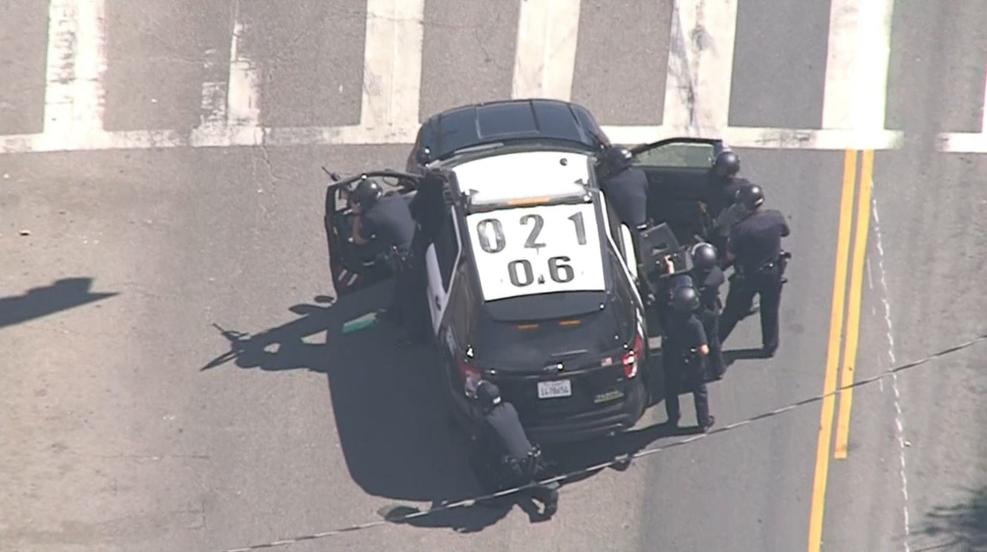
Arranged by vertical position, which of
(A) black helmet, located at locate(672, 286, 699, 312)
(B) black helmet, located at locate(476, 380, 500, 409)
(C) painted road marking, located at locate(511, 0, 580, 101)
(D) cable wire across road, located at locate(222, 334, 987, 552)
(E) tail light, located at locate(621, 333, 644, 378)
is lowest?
(D) cable wire across road, located at locate(222, 334, 987, 552)

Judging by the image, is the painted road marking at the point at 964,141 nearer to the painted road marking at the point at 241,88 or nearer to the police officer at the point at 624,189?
the police officer at the point at 624,189

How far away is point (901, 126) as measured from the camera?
1809cm

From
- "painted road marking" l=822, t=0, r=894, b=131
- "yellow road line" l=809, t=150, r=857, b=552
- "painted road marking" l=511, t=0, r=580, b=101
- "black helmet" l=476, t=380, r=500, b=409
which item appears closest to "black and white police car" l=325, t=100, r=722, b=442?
"black helmet" l=476, t=380, r=500, b=409

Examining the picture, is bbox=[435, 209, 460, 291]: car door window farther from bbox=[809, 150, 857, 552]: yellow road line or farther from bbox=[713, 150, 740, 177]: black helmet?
bbox=[809, 150, 857, 552]: yellow road line

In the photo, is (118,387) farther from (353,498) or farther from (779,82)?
(779,82)

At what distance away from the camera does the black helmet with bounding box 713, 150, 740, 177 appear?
51.9ft

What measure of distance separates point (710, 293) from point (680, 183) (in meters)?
1.45

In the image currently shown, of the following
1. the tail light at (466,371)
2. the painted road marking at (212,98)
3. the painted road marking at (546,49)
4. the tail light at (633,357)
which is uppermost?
the painted road marking at (546,49)

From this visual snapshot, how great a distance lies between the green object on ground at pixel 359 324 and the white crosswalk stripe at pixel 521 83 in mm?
2535

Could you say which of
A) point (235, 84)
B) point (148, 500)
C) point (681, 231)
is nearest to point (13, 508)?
point (148, 500)

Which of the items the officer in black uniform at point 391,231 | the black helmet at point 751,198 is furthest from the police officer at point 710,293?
the officer in black uniform at point 391,231

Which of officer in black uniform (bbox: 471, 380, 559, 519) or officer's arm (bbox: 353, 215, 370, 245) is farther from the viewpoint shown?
officer's arm (bbox: 353, 215, 370, 245)

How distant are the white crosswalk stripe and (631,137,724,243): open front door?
172cm

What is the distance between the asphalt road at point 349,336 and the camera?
49.7 feet
